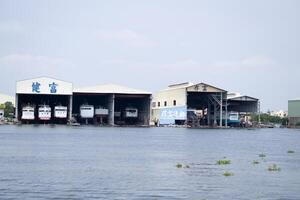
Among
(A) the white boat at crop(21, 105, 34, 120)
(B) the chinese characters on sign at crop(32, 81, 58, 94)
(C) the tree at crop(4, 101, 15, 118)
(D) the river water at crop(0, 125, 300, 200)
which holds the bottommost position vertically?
(D) the river water at crop(0, 125, 300, 200)

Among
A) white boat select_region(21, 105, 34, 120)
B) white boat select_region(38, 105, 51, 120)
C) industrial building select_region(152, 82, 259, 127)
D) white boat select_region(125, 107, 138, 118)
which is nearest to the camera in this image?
white boat select_region(21, 105, 34, 120)

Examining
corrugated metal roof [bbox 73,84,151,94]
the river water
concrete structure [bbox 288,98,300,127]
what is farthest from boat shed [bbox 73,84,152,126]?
the river water

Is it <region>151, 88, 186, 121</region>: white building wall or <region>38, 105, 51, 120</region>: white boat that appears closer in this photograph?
<region>151, 88, 186, 121</region>: white building wall

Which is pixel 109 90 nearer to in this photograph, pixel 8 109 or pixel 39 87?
pixel 39 87

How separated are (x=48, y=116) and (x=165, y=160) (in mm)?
97034

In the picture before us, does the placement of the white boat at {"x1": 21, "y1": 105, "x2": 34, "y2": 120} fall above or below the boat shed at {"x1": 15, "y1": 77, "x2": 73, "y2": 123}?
below

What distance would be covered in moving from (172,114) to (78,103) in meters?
22.2

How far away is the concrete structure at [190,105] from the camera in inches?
5408

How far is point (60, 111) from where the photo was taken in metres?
137

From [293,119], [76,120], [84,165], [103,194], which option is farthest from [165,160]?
[293,119]

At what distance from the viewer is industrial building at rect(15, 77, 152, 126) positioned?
128 meters

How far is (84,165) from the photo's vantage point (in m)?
41.1

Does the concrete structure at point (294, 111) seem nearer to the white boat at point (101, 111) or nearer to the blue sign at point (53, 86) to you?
the white boat at point (101, 111)

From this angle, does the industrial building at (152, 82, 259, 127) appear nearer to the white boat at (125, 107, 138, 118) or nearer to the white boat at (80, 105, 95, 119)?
the white boat at (125, 107, 138, 118)
